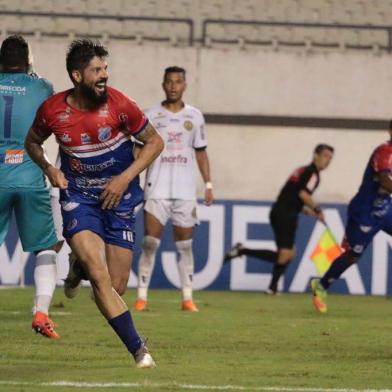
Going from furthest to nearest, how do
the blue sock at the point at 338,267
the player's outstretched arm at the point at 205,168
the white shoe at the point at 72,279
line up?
the blue sock at the point at 338,267 → the player's outstretched arm at the point at 205,168 → the white shoe at the point at 72,279

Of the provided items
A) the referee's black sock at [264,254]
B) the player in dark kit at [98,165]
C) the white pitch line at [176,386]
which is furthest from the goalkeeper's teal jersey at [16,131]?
the referee's black sock at [264,254]

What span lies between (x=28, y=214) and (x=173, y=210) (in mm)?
4191

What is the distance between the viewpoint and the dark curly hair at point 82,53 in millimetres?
7633

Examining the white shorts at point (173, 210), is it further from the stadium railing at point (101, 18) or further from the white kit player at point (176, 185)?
the stadium railing at point (101, 18)

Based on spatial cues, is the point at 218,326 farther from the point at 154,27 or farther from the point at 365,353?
the point at 154,27

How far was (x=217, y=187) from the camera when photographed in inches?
864

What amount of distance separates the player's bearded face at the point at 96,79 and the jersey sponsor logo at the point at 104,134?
181mm

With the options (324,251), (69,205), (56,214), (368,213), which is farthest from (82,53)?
(324,251)

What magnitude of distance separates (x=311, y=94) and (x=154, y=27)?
2829 mm

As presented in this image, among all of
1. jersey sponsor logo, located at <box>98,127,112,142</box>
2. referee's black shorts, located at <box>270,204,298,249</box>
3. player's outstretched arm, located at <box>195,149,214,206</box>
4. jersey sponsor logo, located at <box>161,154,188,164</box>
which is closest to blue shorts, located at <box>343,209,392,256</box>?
player's outstretched arm, located at <box>195,149,214,206</box>

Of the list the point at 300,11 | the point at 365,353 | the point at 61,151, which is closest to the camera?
the point at 61,151

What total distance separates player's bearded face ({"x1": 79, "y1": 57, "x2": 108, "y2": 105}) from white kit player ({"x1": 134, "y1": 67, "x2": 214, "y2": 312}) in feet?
18.6

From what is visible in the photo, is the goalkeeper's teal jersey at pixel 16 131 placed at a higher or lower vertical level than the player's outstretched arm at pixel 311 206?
higher

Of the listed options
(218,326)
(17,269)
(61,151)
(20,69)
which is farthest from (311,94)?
(61,151)
